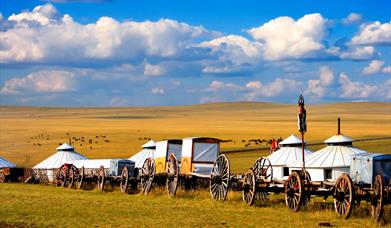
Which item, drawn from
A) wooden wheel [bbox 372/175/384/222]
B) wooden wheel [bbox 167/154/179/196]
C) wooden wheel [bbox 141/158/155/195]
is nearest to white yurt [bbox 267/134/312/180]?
wooden wheel [bbox 141/158/155/195]

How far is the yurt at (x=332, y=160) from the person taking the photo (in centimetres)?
4372

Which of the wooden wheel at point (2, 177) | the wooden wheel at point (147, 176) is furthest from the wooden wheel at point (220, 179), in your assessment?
the wooden wheel at point (2, 177)

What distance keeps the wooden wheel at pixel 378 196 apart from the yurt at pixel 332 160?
1821 cm

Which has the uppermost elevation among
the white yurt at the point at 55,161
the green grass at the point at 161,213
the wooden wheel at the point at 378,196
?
the white yurt at the point at 55,161

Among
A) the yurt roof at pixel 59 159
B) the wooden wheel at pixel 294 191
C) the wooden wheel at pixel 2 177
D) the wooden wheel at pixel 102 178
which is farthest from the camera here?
the yurt roof at pixel 59 159

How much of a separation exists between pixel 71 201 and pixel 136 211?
589cm

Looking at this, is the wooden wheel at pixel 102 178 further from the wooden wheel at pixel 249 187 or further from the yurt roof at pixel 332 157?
the wooden wheel at pixel 249 187

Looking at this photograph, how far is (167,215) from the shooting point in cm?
2811

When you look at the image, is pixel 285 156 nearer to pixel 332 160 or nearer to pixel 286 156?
pixel 286 156

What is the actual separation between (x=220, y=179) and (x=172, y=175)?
4.30 meters

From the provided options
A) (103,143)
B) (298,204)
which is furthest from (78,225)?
(103,143)

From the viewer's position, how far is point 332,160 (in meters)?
44.1

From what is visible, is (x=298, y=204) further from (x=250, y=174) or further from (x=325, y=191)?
(x=250, y=174)

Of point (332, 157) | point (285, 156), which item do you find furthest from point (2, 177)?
point (332, 157)
